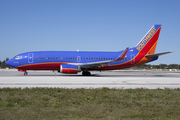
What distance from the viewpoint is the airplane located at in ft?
107

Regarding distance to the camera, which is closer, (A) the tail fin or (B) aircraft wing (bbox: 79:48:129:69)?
(B) aircraft wing (bbox: 79:48:129:69)

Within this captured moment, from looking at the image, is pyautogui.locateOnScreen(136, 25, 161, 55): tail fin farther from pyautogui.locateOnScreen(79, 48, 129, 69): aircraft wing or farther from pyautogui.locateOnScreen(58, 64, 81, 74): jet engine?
pyautogui.locateOnScreen(58, 64, 81, 74): jet engine

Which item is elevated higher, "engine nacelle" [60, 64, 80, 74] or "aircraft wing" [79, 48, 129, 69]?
"aircraft wing" [79, 48, 129, 69]

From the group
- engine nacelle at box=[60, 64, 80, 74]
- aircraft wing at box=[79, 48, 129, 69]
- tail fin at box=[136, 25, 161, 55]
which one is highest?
tail fin at box=[136, 25, 161, 55]

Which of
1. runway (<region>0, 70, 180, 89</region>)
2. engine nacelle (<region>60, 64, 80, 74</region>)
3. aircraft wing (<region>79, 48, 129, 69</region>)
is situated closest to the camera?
runway (<region>0, 70, 180, 89</region>)

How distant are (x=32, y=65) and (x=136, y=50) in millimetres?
19398

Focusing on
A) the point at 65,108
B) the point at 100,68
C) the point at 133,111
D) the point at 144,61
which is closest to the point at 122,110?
the point at 133,111

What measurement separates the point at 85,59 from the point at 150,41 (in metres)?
12.8

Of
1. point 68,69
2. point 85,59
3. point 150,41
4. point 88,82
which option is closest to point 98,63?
point 85,59

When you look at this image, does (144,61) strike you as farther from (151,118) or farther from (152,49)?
(151,118)

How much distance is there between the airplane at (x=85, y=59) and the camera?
32.7m

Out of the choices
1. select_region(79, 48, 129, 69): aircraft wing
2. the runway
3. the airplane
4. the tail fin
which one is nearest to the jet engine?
the airplane

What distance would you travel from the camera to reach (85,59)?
34281 mm

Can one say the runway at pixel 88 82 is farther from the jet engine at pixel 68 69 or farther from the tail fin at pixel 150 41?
the tail fin at pixel 150 41
